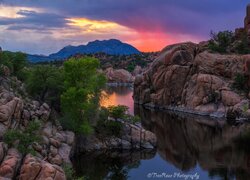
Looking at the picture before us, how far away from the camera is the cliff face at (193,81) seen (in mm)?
91875

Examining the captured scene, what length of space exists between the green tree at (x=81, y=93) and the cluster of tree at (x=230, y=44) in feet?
192

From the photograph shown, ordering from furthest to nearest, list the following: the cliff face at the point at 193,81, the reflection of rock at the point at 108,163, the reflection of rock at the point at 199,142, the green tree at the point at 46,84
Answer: the cliff face at the point at 193,81 < the green tree at the point at 46,84 < the reflection of rock at the point at 199,142 < the reflection of rock at the point at 108,163

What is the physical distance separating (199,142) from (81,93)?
21.5 metres

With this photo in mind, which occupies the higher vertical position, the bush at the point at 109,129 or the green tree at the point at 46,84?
the green tree at the point at 46,84

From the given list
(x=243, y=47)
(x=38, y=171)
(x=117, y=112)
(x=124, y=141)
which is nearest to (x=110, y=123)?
(x=117, y=112)

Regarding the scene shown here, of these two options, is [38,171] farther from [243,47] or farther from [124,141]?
[243,47]

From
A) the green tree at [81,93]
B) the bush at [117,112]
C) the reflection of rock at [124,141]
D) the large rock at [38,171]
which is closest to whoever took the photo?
the large rock at [38,171]

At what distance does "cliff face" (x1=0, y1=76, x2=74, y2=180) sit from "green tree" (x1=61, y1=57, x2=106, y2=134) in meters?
2.46

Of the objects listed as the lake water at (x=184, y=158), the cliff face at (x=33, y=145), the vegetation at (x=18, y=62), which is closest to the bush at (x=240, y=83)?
the lake water at (x=184, y=158)

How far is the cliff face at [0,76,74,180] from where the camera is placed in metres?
30.4

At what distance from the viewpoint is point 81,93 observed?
5091 centimetres

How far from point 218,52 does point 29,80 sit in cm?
6287

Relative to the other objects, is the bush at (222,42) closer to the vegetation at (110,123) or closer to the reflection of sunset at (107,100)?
the reflection of sunset at (107,100)

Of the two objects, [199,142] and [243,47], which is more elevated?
[243,47]
